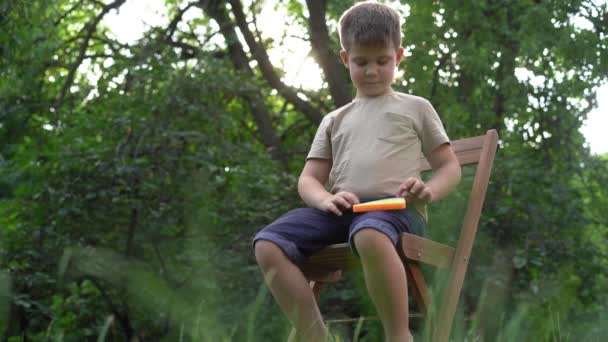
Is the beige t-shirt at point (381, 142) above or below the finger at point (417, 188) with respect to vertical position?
above

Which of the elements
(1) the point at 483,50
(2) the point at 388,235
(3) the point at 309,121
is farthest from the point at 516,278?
(2) the point at 388,235

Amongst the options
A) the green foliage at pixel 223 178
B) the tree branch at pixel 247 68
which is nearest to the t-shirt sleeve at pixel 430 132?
the green foliage at pixel 223 178

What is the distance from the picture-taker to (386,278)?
8.39 feet

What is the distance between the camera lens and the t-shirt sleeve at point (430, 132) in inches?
115

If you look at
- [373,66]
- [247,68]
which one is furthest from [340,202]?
[247,68]

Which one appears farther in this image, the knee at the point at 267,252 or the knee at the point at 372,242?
the knee at the point at 267,252

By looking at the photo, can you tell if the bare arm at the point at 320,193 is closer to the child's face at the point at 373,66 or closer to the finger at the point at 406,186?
the finger at the point at 406,186

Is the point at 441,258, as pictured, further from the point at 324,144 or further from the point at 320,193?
the point at 324,144

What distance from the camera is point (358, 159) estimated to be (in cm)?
286

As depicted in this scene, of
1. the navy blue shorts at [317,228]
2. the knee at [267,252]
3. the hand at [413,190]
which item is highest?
the hand at [413,190]

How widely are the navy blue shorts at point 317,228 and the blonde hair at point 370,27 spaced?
20.8 inches

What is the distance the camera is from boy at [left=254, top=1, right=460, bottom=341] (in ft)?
8.50

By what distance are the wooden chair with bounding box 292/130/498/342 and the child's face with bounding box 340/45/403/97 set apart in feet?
1.13

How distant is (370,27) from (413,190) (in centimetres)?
54
